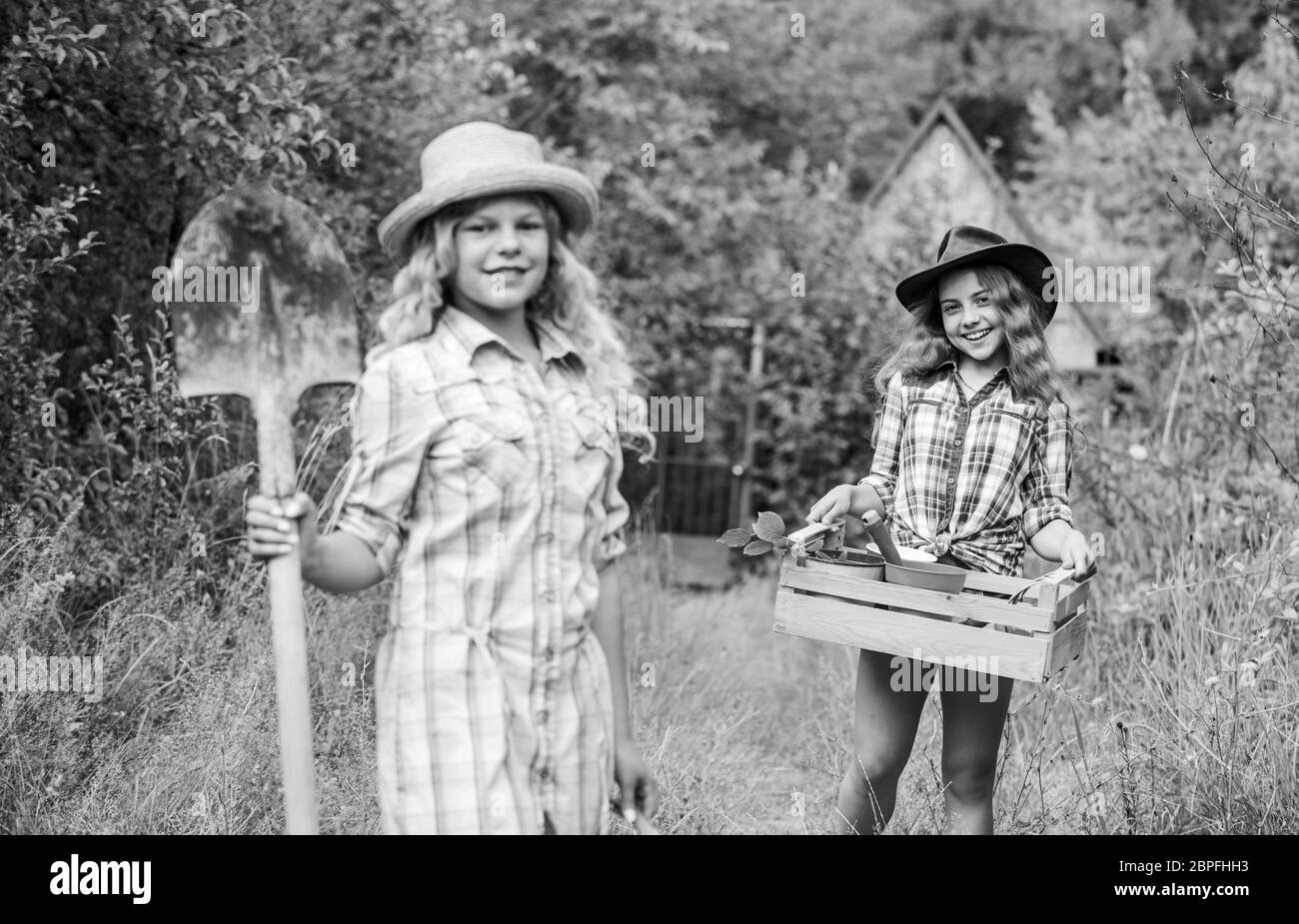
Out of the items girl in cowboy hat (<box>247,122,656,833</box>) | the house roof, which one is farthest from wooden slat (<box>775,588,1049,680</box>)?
the house roof

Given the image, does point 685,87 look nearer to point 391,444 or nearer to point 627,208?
point 627,208

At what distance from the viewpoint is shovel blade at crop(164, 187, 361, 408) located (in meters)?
2.28

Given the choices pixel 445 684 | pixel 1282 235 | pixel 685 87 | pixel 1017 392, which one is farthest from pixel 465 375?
pixel 685 87

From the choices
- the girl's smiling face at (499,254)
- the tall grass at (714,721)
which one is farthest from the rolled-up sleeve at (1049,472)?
the girl's smiling face at (499,254)

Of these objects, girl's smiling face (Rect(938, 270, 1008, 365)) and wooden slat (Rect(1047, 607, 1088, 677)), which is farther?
girl's smiling face (Rect(938, 270, 1008, 365))

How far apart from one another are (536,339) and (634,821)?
0.86 m

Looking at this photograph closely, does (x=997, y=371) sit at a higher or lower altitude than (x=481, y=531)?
higher

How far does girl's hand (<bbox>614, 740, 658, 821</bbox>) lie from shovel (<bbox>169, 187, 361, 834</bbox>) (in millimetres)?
514

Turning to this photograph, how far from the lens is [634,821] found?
7.52 feet

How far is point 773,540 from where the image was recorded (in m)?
2.85

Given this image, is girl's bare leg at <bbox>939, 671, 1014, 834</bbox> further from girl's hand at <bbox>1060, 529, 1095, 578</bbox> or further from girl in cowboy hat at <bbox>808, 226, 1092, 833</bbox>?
girl's hand at <bbox>1060, 529, 1095, 578</bbox>

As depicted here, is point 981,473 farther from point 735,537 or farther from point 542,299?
point 542,299

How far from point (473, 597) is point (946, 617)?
1145mm

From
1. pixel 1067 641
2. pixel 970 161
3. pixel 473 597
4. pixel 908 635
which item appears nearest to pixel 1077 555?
pixel 1067 641
